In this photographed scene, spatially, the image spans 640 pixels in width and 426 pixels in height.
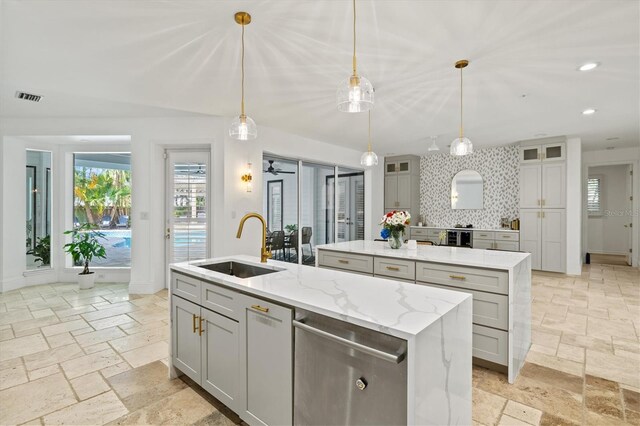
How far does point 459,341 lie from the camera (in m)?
1.52

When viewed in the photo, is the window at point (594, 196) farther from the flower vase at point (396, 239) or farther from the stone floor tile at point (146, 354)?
the stone floor tile at point (146, 354)

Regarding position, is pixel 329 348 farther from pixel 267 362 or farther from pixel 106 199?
pixel 106 199

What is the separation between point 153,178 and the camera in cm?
480

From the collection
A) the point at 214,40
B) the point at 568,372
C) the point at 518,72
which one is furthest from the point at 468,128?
the point at 214,40

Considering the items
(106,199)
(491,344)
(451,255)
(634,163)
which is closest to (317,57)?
(451,255)

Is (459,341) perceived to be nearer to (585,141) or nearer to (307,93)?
(307,93)

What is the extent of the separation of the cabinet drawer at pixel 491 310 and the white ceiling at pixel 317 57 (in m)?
1.99

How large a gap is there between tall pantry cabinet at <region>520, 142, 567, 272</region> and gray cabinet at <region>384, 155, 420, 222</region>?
7.29ft

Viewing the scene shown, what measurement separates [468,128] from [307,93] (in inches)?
117

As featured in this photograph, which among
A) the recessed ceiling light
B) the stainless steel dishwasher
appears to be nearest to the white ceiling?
the recessed ceiling light

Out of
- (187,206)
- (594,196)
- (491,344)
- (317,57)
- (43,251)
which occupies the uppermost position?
(317,57)

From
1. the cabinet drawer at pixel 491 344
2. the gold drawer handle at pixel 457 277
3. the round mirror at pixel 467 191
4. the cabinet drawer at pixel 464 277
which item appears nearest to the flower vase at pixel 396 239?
the cabinet drawer at pixel 464 277

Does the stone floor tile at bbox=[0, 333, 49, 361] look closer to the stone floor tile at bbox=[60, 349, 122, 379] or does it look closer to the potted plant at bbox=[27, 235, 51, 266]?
the stone floor tile at bbox=[60, 349, 122, 379]

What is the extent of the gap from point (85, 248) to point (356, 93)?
5.09m
